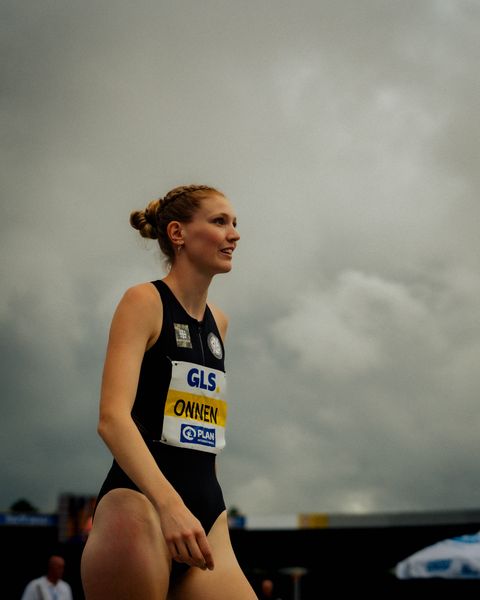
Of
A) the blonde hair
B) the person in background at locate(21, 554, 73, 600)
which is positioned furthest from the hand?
the person in background at locate(21, 554, 73, 600)

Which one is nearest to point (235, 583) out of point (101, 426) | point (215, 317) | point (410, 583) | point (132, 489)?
point (132, 489)

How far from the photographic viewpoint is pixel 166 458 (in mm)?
2543

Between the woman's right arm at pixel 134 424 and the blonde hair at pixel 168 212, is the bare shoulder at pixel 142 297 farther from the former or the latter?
the blonde hair at pixel 168 212

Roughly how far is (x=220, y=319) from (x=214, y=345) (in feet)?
0.96

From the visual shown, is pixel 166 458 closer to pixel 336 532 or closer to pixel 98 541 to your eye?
pixel 98 541

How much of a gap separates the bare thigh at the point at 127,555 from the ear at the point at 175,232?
37.5 inches

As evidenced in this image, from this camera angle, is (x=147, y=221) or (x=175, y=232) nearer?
(x=175, y=232)

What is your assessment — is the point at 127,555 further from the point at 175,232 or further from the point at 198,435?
the point at 175,232

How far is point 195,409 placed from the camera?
2.67m

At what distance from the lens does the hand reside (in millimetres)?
2154

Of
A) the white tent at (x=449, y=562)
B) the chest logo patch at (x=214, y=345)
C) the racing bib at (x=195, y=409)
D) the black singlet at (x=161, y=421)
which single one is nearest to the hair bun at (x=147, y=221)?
the black singlet at (x=161, y=421)

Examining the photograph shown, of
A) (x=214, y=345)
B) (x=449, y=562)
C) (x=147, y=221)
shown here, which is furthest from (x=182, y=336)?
(x=449, y=562)

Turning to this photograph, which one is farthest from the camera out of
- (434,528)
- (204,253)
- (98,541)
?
(434,528)

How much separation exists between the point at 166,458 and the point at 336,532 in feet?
96.1
